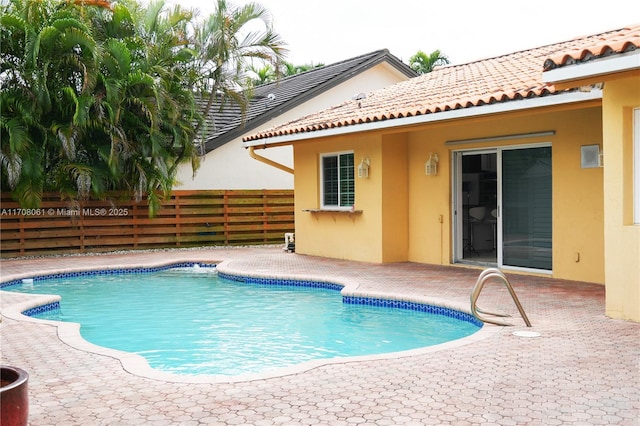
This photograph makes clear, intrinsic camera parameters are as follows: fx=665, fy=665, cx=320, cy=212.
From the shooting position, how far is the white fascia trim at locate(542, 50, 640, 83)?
22.0ft

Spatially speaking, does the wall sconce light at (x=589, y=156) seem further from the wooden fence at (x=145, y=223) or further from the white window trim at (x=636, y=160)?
the wooden fence at (x=145, y=223)

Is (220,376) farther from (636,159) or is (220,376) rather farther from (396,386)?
(636,159)

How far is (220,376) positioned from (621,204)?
16.4ft

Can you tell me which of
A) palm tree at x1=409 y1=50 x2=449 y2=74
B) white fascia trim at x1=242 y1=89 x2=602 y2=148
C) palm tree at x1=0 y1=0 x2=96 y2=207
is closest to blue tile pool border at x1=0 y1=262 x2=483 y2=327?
palm tree at x1=0 y1=0 x2=96 y2=207

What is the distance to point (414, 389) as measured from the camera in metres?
5.21

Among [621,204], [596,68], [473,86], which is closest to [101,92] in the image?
[473,86]

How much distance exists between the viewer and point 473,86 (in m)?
12.7

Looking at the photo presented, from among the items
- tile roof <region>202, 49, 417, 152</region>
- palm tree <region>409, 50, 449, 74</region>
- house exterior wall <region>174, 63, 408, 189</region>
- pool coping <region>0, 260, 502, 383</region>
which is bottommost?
pool coping <region>0, 260, 502, 383</region>

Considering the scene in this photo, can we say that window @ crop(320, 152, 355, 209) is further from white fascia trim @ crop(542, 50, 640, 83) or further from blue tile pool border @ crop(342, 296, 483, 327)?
white fascia trim @ crop(542, 50, 640, 83)

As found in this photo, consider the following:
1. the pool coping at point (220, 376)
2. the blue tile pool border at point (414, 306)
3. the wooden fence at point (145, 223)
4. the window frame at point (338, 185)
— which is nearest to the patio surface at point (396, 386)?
the pool coping at point (220, 376)

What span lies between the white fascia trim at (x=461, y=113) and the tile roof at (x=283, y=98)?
6.39 metres

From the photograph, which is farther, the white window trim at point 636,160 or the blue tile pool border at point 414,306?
the blue tile pool border at point 414,306

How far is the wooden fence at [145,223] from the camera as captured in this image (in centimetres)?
1695

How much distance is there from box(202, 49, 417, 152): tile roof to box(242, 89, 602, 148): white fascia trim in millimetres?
6395
